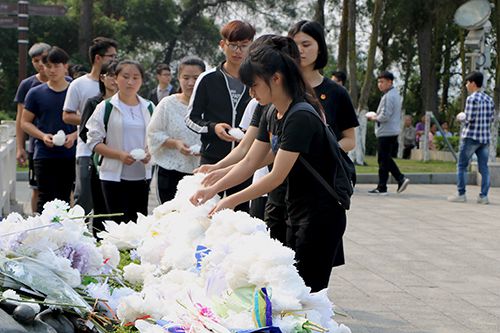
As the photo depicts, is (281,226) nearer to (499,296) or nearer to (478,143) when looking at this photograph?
(499,296)

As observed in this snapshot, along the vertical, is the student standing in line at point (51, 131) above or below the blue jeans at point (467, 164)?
above

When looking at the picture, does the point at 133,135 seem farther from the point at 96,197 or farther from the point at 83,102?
the point at 83,102

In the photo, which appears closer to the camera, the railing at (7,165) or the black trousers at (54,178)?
the black trousers at (54,178)

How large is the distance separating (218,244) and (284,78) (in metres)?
0.94

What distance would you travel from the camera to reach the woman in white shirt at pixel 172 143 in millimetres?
7668

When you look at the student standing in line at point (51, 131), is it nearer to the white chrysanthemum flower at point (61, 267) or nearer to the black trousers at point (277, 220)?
the black trousers at point (277, 220)

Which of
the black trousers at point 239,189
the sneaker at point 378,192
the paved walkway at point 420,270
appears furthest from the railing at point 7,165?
the sneaker at point 378,192

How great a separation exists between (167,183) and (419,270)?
8.00 feet

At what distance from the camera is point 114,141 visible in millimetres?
7883

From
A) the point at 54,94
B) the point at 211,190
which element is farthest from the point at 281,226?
the point at 54,94

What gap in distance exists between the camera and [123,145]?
7.88 metres

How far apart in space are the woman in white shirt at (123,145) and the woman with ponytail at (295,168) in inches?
102

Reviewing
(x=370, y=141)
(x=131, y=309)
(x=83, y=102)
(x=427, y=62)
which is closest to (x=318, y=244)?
(x=131, y=309)

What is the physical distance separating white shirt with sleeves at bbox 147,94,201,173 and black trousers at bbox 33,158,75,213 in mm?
1751
